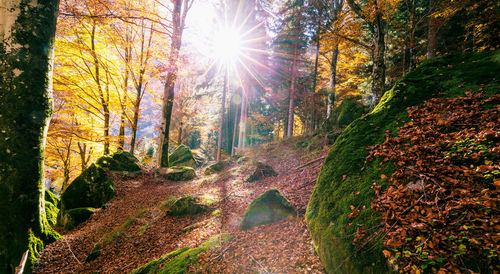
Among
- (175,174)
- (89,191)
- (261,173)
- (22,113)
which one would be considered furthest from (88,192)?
(261,173)

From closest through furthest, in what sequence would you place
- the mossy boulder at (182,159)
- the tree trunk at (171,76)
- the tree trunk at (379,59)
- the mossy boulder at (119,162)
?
1. the tree trunk at (379,59)
2. the mossy boulder at (119,162)
3. the tree trunk at (171,76)
4. the mossy boulder at (182,159)

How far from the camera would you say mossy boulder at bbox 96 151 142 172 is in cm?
919

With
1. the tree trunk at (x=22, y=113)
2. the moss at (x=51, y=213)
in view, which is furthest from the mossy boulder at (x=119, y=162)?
the tree trunk at (x=22, y=113)

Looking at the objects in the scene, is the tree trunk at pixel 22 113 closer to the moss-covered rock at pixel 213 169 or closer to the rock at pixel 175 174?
the rock at pixel 175 174

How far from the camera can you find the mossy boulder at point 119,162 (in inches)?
362

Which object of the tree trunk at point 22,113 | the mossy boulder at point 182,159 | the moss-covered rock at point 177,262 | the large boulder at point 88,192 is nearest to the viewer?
the tree trunk at point 22,113

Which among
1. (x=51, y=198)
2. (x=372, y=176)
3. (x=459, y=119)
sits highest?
(x=459, y=119)

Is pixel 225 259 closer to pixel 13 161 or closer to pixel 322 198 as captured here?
pixel 322 198

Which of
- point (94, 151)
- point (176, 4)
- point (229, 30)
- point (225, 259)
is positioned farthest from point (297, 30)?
point (94, 151)

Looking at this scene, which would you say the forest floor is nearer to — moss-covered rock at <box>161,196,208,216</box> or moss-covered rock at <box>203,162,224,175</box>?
moss-covered rock at <box>161,196,208,216</box>

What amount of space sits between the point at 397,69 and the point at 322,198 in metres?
12.4

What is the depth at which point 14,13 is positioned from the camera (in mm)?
3125

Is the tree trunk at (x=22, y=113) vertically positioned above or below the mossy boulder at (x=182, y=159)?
above

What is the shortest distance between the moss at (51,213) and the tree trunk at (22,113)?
Answer: 3731 mm
